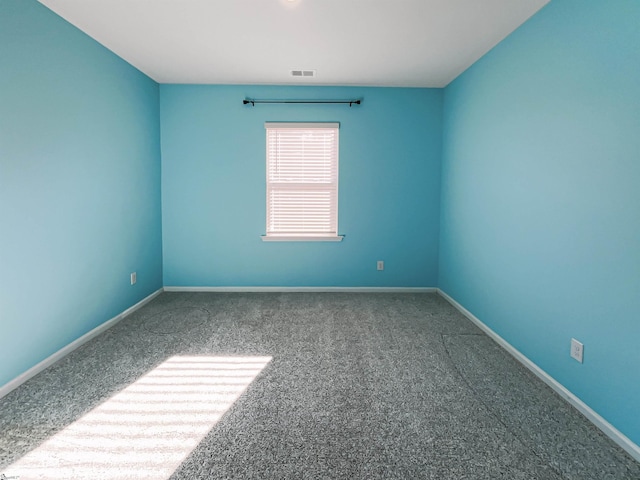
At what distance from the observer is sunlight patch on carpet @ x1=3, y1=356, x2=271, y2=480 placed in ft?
4.93

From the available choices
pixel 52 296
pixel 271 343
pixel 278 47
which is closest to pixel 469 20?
pixel 278 47

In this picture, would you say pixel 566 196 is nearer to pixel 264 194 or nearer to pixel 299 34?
pixel 299 34

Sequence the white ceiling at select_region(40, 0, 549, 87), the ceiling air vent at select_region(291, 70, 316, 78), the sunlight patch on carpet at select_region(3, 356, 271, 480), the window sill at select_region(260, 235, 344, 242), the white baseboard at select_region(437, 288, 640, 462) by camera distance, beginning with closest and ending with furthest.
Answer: the sunlight patch on carpet at select_region(3, 356, 271, 480)
the white baseboard at select_region(437, 288, 640, 462)
the white ceiling at select_region(40, 0, 549, 87)
the ceiling air vent at select_region(291, 70, 316, 78)
the window sill at select_region(260, 235, 344, 242)

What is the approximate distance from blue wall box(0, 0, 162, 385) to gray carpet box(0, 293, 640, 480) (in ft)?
1.16

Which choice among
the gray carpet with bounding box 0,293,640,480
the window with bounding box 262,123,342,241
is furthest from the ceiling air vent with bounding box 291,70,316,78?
the gray carpet with bounding box 0,293,640,480

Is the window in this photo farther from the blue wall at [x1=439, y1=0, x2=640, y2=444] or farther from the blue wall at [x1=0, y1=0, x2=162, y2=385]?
the blue wall at [x1=439, y1=0, x2=640, y2=444]

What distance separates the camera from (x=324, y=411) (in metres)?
1.92

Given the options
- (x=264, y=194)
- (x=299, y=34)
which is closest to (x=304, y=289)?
(x=264, y=194)

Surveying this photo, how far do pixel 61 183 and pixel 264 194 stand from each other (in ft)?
6.88

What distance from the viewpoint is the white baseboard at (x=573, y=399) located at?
165 centimetres

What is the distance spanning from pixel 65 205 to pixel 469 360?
329cm

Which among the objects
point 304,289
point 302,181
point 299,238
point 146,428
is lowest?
point 146,428

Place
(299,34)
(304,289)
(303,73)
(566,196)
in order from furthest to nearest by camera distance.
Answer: (304,289)
(303,73)
(299,34)
(566,196)

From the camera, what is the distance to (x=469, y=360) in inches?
101
